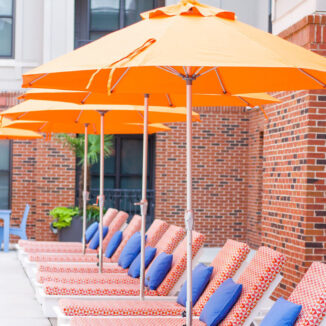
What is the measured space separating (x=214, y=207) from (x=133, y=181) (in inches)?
81.6

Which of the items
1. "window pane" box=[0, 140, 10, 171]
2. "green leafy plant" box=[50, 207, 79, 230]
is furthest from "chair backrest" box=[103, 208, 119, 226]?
"window pane" box=[0, 140, 10, 171]

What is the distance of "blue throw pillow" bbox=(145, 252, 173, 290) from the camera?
8.06 metres

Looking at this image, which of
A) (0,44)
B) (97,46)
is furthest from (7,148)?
(97,46)

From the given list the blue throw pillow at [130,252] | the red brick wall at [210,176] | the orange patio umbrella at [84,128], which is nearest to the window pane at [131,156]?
the red brick wall at [210,176]

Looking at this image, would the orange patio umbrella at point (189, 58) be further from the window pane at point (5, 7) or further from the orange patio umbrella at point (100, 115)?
the window pane at point (5, 7)

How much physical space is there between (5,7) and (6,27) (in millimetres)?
465

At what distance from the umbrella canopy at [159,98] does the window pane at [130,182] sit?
30.3 feet

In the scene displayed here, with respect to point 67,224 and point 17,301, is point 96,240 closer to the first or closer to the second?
point 17,301

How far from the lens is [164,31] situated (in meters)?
4.85

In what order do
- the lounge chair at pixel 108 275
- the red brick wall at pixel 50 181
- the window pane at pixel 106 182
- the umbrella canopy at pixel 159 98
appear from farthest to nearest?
the window pane at pixel 106 182 → the red brick wall at pixel 50 181 → the lounge chair at pixel 108 275 → the umbrella canopy at pixel 159 98

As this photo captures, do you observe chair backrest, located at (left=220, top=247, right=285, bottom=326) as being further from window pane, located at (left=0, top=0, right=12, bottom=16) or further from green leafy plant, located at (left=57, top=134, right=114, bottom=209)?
window pane, located at (left=0, top=0, right=12, bottom=16)

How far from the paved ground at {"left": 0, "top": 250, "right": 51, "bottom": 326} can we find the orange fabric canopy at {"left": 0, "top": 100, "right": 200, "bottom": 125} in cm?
228

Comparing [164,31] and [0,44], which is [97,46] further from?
[0,44]

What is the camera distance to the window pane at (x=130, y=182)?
17828 mm
